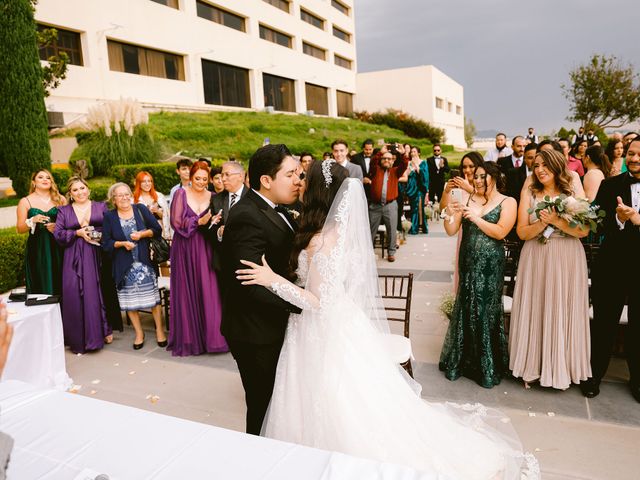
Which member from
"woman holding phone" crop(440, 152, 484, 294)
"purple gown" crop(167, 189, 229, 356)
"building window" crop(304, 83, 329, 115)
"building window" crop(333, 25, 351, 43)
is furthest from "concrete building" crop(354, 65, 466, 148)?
"woman holding phone" crop(440, 152, 484, 294)

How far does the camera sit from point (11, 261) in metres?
7.00

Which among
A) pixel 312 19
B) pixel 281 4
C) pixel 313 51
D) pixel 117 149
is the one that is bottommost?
pixel 117 149

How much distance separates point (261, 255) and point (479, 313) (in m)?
2.40

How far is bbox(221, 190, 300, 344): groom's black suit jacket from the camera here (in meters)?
2.35

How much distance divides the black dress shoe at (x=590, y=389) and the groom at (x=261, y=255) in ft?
8.91

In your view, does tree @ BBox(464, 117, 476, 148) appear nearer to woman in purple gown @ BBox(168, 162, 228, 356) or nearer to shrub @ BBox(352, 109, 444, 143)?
shrub @ BBox(352, 109, 444, 143)

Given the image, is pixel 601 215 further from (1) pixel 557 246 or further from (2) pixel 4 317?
(2) pixel 4 317

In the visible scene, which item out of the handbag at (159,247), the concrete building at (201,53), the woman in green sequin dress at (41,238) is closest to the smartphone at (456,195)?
the handbag at (159,247)

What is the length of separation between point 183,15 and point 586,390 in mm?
26874

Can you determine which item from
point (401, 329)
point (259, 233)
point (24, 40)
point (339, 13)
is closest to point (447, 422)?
point (259, 233)

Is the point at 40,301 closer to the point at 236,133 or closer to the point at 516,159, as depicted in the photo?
the point at 516,159

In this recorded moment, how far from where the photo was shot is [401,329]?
5445mm

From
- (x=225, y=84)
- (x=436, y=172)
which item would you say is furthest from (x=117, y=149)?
(x=225, y=84)

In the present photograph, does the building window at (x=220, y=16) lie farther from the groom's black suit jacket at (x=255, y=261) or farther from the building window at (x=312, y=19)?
the groom's black suit jacket at (x=255, y=261)
